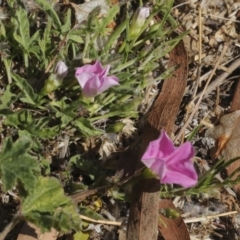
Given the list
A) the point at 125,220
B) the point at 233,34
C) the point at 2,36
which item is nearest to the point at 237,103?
the point at 233,34

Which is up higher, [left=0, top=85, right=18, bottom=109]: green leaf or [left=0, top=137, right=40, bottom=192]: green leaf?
[left=0, top=137, right=40, bottom=192]: green leaf

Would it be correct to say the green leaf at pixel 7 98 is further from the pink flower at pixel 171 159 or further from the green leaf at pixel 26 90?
the pink flower at pixel 171 159

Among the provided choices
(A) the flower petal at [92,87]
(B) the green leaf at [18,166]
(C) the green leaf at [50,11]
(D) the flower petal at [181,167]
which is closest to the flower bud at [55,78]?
(A) the flower petal at [92,87]

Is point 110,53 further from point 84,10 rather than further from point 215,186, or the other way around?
point 215,186

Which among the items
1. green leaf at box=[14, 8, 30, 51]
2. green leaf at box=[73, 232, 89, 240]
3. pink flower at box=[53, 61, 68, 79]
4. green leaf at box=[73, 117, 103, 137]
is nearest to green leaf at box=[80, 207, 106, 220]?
green leaf at box=[73, 232, 89, 240]

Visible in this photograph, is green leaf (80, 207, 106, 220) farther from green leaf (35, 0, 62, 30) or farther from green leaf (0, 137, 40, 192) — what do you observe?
green leaf (35, 0, 62, 30)

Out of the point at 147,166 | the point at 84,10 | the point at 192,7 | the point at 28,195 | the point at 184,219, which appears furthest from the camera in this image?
the point at 192,7

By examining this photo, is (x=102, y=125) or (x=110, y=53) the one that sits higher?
(x=110, y=53)

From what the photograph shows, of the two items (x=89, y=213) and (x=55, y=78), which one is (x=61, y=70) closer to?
(x=55, y=78)
